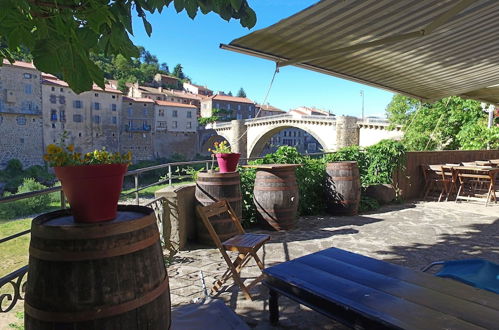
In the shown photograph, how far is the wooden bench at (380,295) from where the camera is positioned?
1.57 metres

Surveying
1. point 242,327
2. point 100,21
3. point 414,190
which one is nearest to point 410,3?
point 100,21

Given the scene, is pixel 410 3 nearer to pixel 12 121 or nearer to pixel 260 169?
pixel 260 169

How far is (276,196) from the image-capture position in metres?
5.20

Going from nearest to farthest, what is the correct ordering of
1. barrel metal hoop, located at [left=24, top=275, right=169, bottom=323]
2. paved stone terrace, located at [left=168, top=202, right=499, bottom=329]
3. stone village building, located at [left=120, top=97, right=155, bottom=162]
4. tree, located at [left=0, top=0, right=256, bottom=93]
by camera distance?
tree, located at [left=0, top=0, right=256, bottom=93] → barrel metal hoop, located at [left=24, top=275, right=169, bottom=323] → paved stone terrace, located at [left=168, top=202, right=499, bottom=329] → stone village building, located at [left=120, top=97, right=155, bottom=162]

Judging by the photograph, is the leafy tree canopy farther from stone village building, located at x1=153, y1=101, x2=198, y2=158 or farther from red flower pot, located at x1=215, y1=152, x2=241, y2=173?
stone village building, located at x1=153, y1=101, x2=198, y2=158

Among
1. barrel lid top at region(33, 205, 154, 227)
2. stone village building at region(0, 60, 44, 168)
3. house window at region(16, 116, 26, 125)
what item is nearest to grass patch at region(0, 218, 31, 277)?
barrel lid top at region(33, 205, 154, 227)

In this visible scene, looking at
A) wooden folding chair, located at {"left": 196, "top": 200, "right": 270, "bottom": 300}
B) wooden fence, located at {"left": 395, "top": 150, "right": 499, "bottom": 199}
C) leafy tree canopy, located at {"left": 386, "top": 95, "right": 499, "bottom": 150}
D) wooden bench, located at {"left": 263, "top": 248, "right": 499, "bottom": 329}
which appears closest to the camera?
wooden bench, located at {"left": 263, "top": 248, "right": 499, "bottom": 329}

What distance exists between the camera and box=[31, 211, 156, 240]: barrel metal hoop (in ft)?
4.43

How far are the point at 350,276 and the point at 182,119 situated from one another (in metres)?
53.2

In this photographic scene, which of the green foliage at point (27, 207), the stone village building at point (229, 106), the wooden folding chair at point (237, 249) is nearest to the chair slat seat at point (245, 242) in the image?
the wooden folding chair at point (237, 249)

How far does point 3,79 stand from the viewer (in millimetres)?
36938

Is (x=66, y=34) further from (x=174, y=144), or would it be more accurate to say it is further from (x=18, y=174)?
(x=174, y=144)

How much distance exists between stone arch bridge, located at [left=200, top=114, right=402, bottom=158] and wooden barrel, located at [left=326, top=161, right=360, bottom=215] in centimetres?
1942

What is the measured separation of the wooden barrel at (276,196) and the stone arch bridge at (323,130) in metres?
20.5
